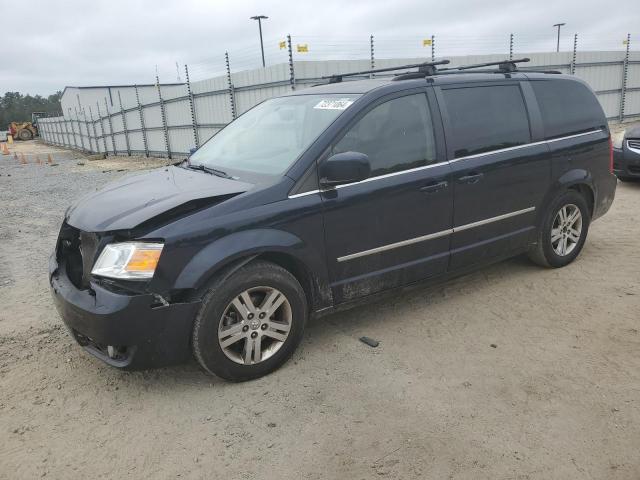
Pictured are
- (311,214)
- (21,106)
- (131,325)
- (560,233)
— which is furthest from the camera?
(21,106)

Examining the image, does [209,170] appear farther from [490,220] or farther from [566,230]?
[566,230]

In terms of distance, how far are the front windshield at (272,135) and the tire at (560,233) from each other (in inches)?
90.0

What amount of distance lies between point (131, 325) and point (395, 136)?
7.03 ft

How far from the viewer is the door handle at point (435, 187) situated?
3.65 meters

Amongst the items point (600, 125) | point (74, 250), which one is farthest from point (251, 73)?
point (74, 250)

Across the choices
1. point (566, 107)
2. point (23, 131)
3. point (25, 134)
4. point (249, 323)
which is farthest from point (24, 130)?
point (249, 323)

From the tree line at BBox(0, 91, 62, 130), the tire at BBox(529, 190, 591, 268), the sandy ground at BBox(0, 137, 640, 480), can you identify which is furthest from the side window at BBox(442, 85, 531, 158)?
the tree line at BBox(0, 91, 62, 130)

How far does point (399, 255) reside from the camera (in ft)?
11.9

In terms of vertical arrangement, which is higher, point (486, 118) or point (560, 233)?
point (486, 118)

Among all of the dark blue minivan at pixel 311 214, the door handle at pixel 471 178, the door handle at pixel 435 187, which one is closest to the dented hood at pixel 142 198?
the dark blue minivan at pixel 311 214

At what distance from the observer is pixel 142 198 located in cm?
322

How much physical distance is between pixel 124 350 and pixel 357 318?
1781 millimetres

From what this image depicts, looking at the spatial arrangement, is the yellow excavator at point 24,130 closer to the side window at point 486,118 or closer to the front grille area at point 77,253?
the front grille area at point 77,253

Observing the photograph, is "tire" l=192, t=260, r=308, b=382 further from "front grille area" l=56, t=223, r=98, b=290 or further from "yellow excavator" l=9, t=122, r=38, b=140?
"yellow excavator" l=9, t=122, r=38, b=140
